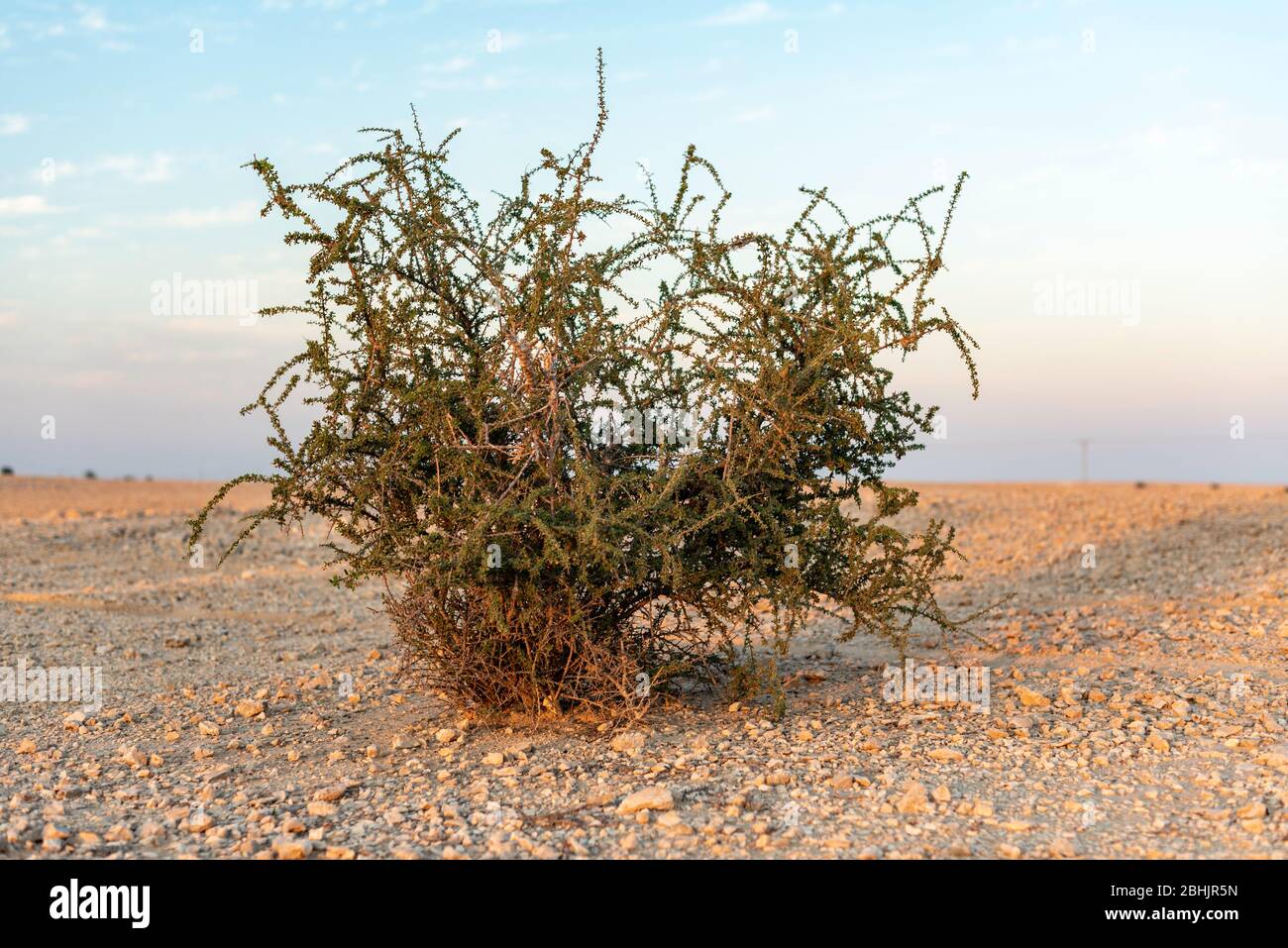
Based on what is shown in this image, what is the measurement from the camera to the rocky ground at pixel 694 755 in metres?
4.99

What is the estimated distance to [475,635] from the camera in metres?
6.61

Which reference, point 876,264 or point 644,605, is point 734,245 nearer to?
point 876,264

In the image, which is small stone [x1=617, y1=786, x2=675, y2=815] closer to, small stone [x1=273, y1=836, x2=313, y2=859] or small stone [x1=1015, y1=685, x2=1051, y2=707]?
small stone [x1=273, y1=836, x2=313, y2=859]

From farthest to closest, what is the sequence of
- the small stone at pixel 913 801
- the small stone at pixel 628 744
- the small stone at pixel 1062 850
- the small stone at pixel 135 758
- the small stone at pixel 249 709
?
the small stone at pixel 249 709 → the small stone at pixel 135 758 → the small stone at pixel 628 744 → the small stone at pixel 913 801 → the small stone at pixel 1062 850

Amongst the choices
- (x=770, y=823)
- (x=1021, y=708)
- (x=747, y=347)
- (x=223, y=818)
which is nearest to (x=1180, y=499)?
(x=1021, y=708)

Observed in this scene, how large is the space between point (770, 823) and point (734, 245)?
123 inches

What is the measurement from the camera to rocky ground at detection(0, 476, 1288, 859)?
16.4ft

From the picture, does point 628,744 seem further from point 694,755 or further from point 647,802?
point 647,802

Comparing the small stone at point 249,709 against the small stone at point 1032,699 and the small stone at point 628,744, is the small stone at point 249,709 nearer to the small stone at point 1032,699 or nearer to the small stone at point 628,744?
the small stone at point 628,744

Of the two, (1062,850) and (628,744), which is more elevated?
(628,744)

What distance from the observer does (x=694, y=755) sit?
5957 mm

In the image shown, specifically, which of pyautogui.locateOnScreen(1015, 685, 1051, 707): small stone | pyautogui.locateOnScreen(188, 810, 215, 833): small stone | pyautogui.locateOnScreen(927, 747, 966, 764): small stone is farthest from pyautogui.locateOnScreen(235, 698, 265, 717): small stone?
pyautogui.locateOnScreen(1015, 685, 1051, 707): small stone

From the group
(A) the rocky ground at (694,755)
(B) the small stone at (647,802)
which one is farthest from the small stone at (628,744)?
(B) the small stone at (647,802)

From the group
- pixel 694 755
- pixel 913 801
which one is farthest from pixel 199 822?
pixel 913 801
